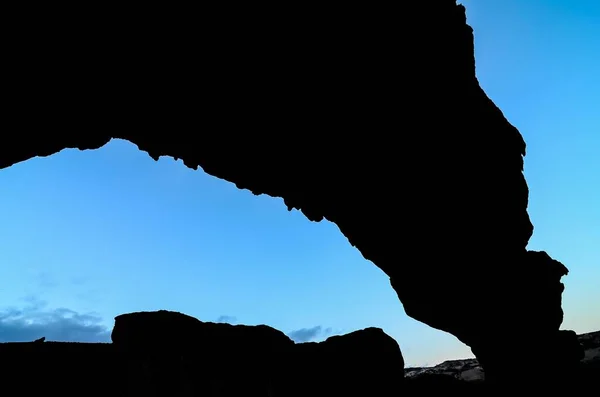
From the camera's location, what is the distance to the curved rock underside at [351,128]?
7.26 metres

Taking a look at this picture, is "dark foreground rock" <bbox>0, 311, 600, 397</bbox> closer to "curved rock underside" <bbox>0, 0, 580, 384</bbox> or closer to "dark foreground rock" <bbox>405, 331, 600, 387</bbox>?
"dark foreground rock" <bbox>405, 331, 600, 387</bbox>

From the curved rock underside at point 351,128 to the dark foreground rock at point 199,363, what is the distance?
15.7ft

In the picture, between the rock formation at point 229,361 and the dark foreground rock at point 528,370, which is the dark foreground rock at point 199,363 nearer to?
the rock formation at point 229,361

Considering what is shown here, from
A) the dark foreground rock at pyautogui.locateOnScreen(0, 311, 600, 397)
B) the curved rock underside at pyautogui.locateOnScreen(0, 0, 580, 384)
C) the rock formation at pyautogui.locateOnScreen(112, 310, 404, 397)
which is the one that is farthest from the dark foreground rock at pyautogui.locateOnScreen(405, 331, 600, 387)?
the rock formation at pyautogui.locateOnScreen(112, 310, 404, 397)

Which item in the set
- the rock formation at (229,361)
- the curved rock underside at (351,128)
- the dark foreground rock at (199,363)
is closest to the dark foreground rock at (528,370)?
the curved rock underside at (351,128)

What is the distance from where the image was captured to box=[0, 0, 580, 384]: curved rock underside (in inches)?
286

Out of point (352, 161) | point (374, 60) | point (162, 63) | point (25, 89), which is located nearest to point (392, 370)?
point (352, 161)

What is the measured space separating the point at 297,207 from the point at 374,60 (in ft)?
15.3

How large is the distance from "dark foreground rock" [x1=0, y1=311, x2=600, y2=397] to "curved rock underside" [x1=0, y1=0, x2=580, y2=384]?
4.77 metres

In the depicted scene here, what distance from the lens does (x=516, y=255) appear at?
36.3ft

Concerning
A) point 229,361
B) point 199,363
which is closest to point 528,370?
point 229,361

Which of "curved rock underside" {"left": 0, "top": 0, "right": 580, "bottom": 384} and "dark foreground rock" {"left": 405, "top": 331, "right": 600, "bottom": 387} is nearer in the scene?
"curved rock underside" {"left": 0, "top": 0, "right": 580, "bottom": 384}

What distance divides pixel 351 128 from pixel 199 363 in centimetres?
626

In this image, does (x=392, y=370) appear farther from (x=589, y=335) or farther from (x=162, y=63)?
(x=589, y=335)
